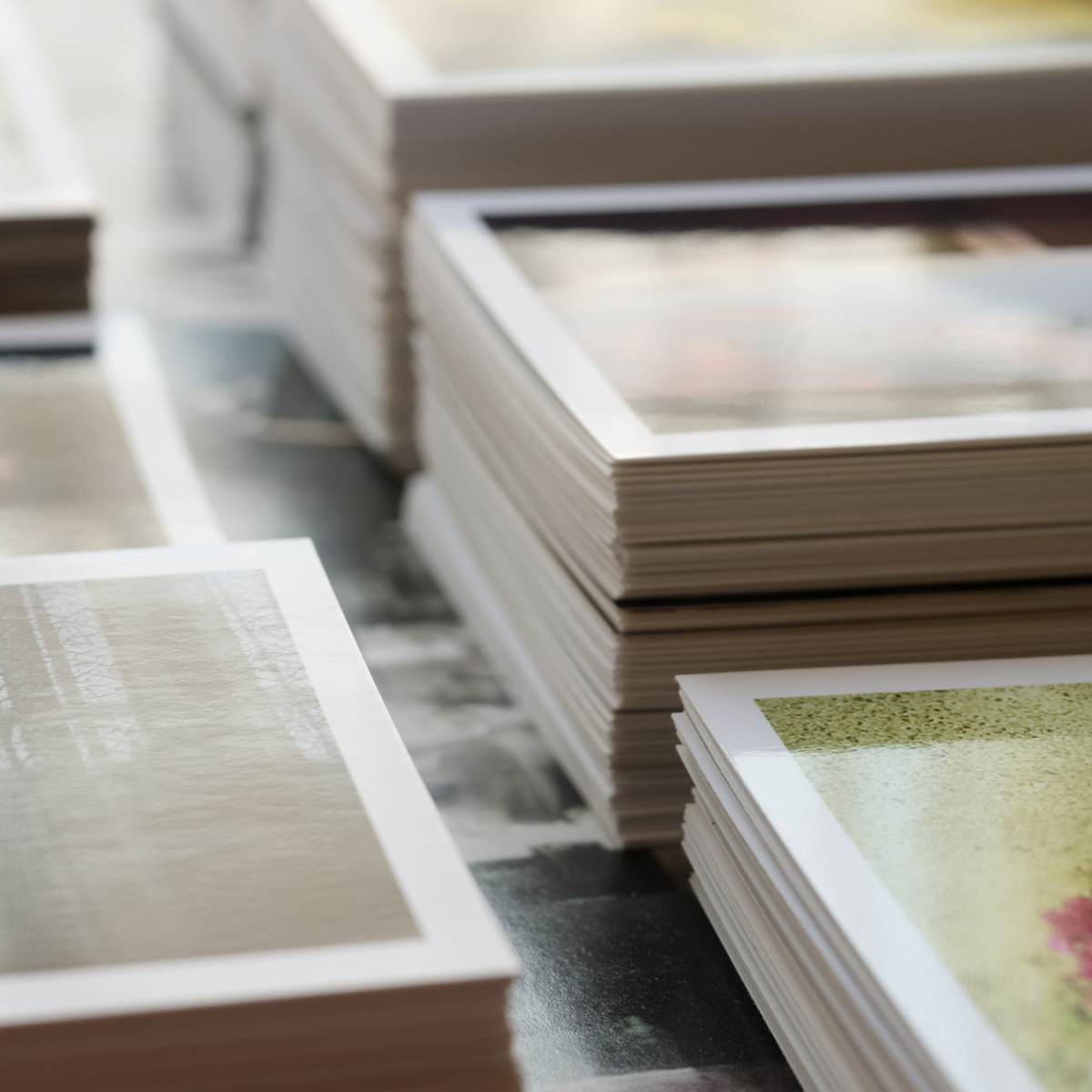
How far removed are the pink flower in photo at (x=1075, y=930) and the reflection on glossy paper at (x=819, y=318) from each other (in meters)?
0.45

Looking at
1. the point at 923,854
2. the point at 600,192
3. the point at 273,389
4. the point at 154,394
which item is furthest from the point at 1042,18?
the point at 923,854

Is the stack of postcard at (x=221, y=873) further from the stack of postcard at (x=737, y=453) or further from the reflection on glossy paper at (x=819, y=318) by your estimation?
the reflection on glossy paper at (x=819, y=318)

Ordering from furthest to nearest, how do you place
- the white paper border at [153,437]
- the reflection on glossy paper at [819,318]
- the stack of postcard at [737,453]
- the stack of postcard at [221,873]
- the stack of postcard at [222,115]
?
the stack of postcard at [222,115] → the white paper border at [153,437] → the reflection on glossy paper at [819,318] → the stack of postcard at [737,453] → the stack of postcard at [221,873]

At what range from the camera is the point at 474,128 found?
5.99 feet

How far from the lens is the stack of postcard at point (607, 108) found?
185cm

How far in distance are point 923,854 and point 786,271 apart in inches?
31.4

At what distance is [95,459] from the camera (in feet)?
5.10

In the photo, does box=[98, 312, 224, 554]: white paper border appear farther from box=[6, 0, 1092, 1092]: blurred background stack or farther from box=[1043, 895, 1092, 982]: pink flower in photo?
box=[1043, 895, 1092, 982]: pink flower in photo

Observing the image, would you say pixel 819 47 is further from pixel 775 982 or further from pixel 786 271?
pixel 775 982

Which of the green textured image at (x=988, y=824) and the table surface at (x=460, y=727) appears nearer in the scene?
the green textured image at (x=988, y=824)

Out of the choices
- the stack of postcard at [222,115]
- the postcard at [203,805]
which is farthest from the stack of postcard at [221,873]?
the stack of postcard at [222,115]

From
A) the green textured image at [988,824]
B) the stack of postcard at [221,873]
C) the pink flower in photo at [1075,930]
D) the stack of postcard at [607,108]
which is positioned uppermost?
the stack of postcard at [607,108]

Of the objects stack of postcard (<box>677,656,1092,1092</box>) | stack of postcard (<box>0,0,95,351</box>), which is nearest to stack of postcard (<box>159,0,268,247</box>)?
stack of postcard (<box>0,0,95,351</box>)

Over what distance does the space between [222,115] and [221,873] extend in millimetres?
2053
